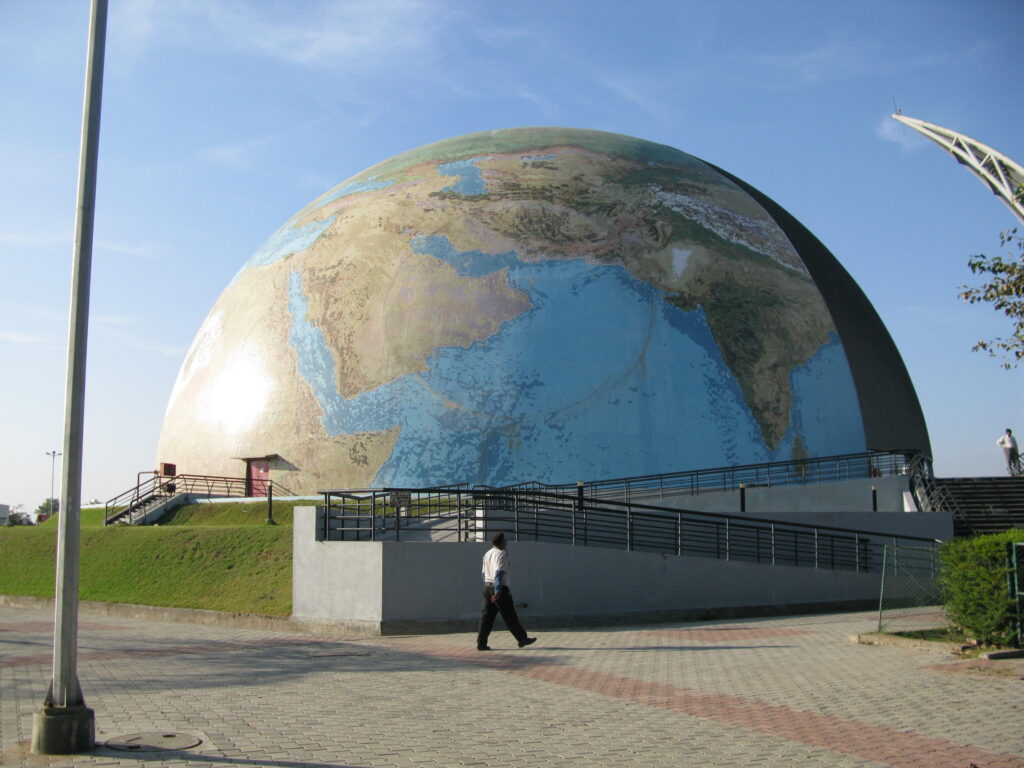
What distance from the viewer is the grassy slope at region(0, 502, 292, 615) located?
1733 cm

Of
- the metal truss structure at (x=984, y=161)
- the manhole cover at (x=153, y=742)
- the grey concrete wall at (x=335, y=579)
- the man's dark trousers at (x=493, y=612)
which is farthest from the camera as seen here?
the metal truss structure at (x=984, y=161)

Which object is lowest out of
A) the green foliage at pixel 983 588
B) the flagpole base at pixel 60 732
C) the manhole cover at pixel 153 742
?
the manhole cover at pixel 153 742

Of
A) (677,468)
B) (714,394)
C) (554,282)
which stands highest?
(554,282)

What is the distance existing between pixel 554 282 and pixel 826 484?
26.2 feet

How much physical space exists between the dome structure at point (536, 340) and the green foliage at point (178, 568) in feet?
16.4

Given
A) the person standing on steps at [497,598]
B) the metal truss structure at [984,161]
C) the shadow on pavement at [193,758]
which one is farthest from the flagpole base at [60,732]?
the metal truss structure at [984,161]

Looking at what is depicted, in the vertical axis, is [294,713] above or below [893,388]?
below

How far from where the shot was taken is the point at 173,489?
28062mm

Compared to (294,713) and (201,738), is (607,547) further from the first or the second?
(201,738)

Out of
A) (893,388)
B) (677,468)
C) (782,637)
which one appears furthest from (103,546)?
(893,388)

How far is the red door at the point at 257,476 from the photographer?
85.7ft

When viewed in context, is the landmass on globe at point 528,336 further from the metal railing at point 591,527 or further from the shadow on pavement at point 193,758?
the shadow on pavement at point 193,758

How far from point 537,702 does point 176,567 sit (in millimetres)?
12522

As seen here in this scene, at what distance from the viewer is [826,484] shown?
23.1 m
